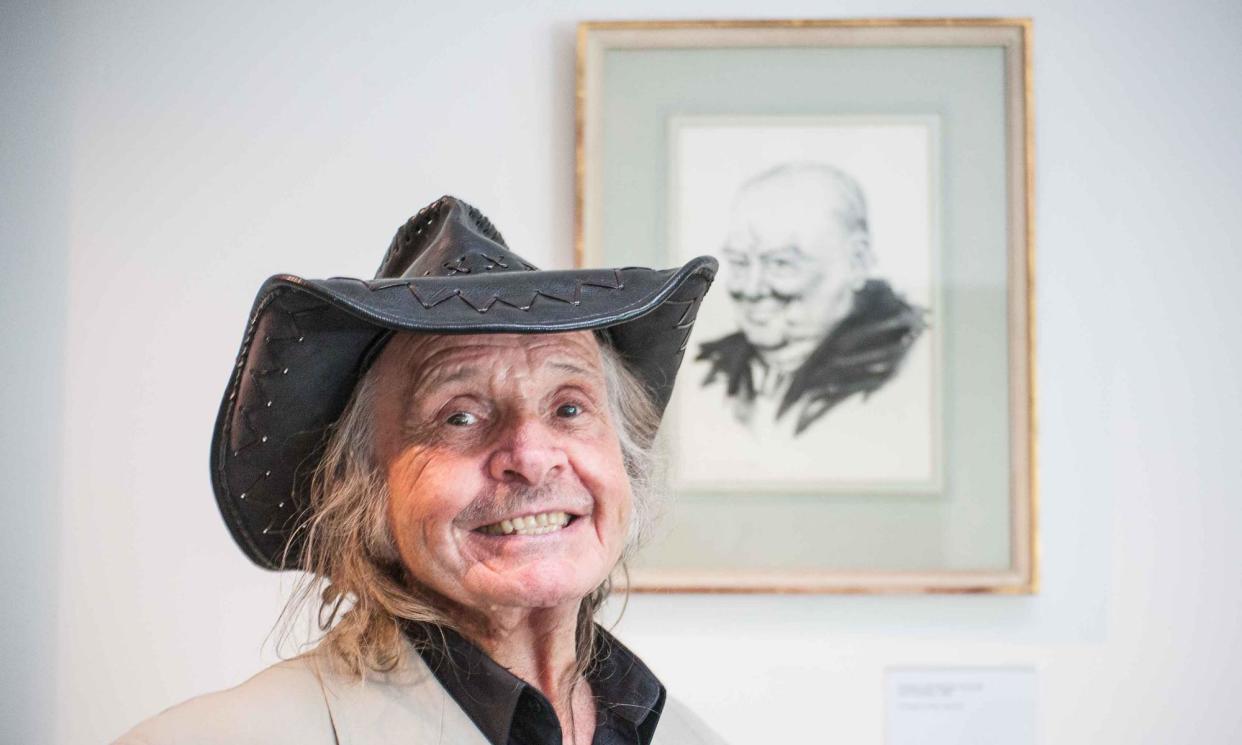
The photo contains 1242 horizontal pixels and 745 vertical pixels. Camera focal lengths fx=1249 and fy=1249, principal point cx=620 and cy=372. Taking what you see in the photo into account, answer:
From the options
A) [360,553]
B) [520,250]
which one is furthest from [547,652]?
[520,250]

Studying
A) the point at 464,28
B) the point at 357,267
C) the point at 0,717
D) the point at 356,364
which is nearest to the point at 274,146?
the point at 357,267

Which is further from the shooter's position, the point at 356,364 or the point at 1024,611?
the point at 1024,611

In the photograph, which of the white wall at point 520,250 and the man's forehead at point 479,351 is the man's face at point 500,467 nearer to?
the man's forehead at point 479,351

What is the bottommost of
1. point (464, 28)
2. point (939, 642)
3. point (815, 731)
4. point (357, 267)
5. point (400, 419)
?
point (815, 731)

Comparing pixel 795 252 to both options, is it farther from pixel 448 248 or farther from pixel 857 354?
pixel 448 248

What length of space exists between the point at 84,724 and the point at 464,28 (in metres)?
1.14

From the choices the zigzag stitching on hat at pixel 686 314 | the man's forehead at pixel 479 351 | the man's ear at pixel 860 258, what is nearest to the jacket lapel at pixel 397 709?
the man's forehead at pixel 479 351

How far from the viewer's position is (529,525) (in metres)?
1.11

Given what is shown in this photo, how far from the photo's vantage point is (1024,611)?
1.81 metres

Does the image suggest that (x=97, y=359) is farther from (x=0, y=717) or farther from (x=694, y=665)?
(x=694, y=665)

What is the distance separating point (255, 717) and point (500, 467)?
291mm

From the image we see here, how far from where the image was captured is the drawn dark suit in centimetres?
182

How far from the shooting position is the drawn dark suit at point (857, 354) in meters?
1.82

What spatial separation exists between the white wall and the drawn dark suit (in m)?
0.23
